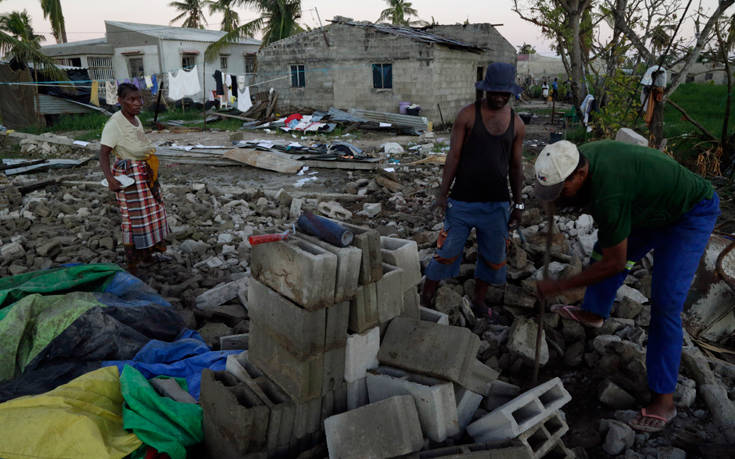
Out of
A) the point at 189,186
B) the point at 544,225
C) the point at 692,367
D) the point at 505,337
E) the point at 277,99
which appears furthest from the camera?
the point at 277,99

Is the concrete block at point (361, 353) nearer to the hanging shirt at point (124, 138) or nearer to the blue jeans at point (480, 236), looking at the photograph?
the blue jeans at point (480, 236)

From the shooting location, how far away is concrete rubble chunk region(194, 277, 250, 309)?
389 cm

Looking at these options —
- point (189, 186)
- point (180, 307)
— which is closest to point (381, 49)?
point (189, 186)

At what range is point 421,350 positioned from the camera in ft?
7.73

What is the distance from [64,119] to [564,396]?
20.8m

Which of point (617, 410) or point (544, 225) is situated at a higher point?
point (544, 225)

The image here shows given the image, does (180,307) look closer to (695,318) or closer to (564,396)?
(564,396)

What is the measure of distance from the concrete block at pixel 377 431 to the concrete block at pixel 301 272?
51 centimetres

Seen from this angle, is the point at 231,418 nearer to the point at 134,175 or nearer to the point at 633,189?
the point at 633,189

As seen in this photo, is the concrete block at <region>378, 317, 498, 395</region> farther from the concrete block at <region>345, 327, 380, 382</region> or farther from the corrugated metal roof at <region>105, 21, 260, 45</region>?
the corrugated metal roof at <region>105, 21, 260, 45</region>

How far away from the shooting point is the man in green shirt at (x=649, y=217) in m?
2.25

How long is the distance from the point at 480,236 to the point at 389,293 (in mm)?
1324

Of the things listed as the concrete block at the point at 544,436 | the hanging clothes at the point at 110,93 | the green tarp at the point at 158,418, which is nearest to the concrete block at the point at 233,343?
the green tarp at the point at 158,418

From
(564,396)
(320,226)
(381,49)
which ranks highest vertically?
(381,49)
